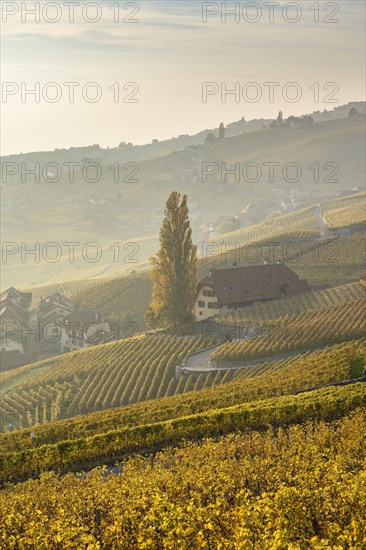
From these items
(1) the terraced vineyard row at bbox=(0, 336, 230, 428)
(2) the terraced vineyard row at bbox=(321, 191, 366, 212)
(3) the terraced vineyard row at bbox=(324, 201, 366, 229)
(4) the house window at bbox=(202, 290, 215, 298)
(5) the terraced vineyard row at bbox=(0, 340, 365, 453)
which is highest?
(2) the terraced vineyard row at bbox=(321, 191, 366, 212)

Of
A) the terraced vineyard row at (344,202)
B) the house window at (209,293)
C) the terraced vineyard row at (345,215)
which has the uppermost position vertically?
the terraced vineyard row at (344,202)

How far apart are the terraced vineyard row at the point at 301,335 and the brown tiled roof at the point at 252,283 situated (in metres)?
12.7

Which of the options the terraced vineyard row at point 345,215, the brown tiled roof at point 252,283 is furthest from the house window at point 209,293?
the terraced vineyard row at point 345,215

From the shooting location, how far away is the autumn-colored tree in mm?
65250

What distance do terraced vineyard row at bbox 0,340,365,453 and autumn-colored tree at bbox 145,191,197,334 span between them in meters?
21.0

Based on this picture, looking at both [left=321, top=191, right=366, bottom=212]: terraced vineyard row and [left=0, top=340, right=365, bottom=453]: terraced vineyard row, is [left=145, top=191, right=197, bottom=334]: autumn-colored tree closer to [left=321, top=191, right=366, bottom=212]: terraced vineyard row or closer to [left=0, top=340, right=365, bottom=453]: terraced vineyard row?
[left=0, top=340, right=365, bottom=453]: terraced vineyard row

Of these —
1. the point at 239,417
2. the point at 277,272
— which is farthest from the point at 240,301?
the point at 239,417

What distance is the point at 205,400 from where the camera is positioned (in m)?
36.3

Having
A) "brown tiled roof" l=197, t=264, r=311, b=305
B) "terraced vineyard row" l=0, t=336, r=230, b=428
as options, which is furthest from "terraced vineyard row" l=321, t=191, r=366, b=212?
"terraced vineyard row" l=0, t=336, r=230, b=428

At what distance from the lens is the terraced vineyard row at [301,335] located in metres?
52.7

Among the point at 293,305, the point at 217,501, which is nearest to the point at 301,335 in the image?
the point at 293,305

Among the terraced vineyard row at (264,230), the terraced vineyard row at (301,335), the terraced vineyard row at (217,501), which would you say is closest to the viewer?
the terraced vineyard row at (217,501)

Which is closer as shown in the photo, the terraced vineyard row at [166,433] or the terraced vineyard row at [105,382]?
the terraced vineyard row at [166,433]

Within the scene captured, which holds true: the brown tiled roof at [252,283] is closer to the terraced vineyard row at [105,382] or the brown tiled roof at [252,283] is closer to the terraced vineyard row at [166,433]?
the terraced vineyard row at [105,382]
